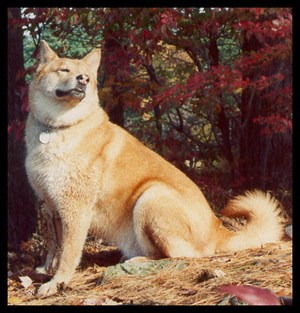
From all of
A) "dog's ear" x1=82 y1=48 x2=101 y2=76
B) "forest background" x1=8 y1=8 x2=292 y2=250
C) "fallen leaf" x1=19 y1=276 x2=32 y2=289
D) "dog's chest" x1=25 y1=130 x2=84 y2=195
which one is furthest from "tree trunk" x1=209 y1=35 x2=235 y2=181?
"fallen leaf" x1=19 y1=276 x2=32 y2=289

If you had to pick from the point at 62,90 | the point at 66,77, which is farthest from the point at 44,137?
the point at 66,77

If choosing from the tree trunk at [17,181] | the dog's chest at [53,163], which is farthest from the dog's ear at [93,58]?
the tree trunk at [17,181]

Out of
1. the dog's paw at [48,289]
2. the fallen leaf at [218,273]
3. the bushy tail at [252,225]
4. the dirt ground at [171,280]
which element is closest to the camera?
the dirt ground at [171,280]

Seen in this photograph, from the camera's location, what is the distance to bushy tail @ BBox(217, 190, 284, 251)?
4277 millimetres

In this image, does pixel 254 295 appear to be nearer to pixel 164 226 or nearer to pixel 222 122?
pixel 164 226

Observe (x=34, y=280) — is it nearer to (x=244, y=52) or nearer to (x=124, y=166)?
(x=124, y=166)

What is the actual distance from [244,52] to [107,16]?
4.62 ft

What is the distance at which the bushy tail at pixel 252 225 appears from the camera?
14.0 ft

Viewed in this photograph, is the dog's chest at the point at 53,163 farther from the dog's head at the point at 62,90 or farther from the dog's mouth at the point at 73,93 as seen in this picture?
the dog's mouth at the point at 73,93

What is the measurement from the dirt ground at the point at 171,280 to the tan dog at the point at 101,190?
18 centimetres

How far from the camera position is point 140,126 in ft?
19.6

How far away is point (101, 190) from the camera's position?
4.26 metres

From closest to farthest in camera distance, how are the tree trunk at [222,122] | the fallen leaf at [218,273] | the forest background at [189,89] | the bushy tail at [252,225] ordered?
the fallen leaf at [218,273] → the bushy tail at [252,225] → the forest background at [189,89] → the tree trunk at [222,122]

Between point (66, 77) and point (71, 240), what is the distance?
1247mm
